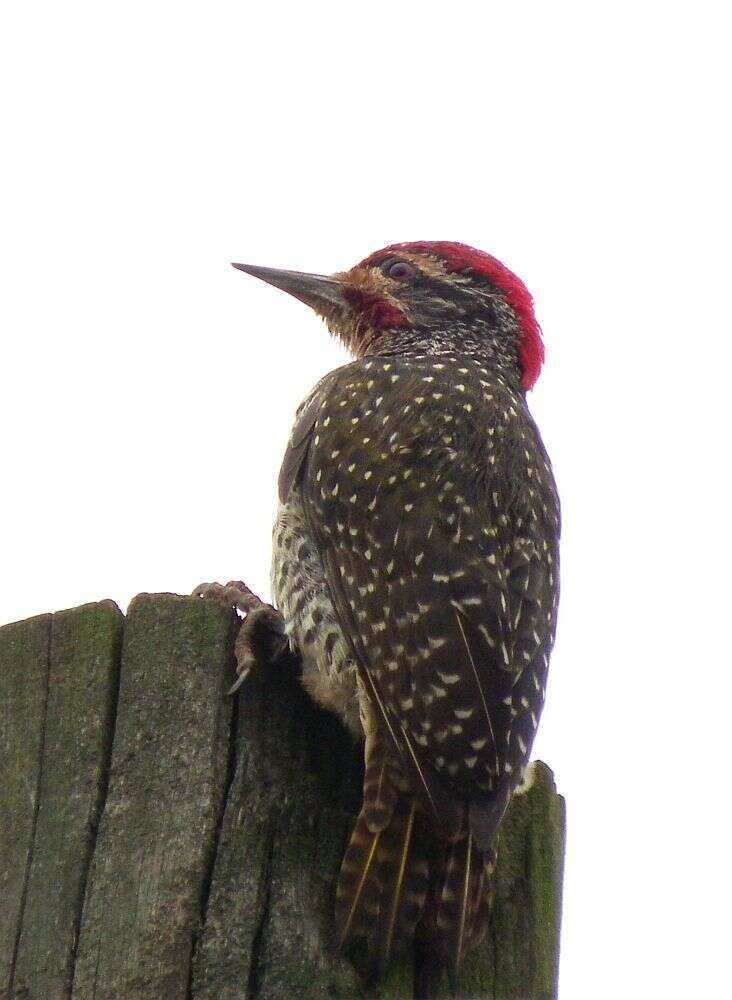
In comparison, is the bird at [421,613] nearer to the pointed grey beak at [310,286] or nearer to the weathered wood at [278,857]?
the weathered wood at [278,857]

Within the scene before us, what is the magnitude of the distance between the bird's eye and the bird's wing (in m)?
1.45

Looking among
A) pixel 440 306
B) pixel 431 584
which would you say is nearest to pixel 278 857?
pixel 431 584

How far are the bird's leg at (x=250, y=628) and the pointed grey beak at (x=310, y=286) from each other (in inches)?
80.8

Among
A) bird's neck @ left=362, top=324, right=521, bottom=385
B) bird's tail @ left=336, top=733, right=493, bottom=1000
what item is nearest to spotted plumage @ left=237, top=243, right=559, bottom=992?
bird's tail @ left=336, top=733, right=493, bottom=1000

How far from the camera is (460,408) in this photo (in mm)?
4902

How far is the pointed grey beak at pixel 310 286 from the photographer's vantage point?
6324 millimetres

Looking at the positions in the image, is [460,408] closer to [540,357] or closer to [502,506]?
[502,506]

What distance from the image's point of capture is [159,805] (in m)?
3.09

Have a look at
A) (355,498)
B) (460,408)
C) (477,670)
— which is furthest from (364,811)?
(460,408)

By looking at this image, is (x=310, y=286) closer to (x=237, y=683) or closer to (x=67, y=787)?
(x=237, y=683)

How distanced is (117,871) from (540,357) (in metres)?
3.81

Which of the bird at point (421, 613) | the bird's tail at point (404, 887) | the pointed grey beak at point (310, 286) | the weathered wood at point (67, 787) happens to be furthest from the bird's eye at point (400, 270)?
the weathered wood at point (67, 787)

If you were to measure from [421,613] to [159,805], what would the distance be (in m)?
1.21

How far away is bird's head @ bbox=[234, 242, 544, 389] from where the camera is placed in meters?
6.11
